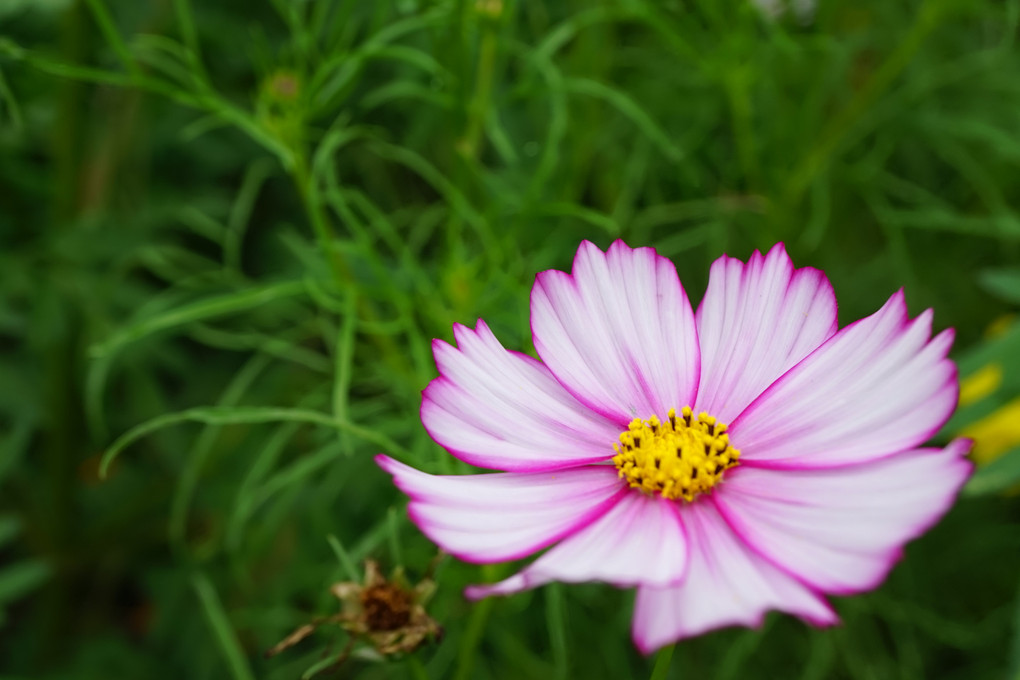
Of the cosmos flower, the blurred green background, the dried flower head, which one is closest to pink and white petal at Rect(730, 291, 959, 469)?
the cosmos flower

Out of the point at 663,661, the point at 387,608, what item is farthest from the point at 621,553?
the point at 387,608

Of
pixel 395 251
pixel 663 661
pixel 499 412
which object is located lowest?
pixel 663 661

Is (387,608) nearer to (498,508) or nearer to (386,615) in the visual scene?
(386,615)

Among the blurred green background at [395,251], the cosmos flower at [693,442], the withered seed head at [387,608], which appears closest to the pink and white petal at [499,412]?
the cosmos flower at [693,442]

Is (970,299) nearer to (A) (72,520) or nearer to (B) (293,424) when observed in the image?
(B) (293,424)

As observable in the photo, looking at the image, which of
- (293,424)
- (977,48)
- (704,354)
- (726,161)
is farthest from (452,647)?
(977,48)
